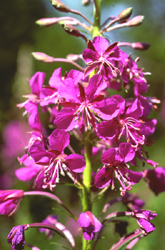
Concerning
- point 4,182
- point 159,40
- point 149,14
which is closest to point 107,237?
point 4,182

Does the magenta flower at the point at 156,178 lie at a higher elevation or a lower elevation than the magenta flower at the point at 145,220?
higher

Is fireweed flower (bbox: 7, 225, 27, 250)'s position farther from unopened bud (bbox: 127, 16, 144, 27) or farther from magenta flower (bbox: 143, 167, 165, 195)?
unopened bud (bbox: 127, 16, 144, 27)

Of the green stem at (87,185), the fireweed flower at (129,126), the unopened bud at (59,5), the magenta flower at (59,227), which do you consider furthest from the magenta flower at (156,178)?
the unopened bud at (59,5)

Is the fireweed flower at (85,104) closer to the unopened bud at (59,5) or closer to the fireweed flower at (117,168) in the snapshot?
the fireweed flower at (117,168)

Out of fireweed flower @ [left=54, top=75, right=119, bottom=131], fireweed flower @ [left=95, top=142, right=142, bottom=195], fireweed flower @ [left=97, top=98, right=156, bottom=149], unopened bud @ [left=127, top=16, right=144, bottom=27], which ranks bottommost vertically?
fireweed flower @ [left=95, top=142, right=142, bottom=195]

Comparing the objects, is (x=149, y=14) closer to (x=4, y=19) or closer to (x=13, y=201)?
(x=4, y=19)

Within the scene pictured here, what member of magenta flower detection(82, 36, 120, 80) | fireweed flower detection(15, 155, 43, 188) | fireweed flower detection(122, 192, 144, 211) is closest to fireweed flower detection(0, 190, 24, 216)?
fireweed flower detection(15, 155, 43, 188)

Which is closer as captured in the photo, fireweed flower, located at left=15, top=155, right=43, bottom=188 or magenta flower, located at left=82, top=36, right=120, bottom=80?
magenta flower, located at left=82, top=36, right=120, bottom=80
